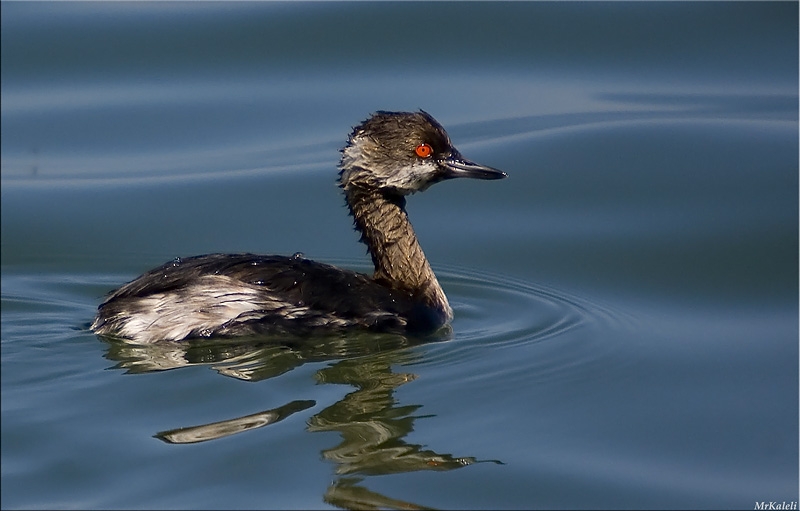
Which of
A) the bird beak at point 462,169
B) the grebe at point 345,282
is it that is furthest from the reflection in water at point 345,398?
the bird beak at point 462,169

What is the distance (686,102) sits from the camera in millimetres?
11195

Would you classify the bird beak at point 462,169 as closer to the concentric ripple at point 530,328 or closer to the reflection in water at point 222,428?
the concentric ripple at point 530,328

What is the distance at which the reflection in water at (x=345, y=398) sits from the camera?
18.7 feet

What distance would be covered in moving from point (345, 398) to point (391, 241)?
1.73 m

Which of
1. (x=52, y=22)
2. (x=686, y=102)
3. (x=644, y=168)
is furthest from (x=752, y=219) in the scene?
(x=52, y=22)

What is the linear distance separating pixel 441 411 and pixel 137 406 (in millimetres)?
1418

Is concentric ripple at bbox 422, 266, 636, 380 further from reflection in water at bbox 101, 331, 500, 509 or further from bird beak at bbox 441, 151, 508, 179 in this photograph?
bird beak at bbox 441, 151, 508, 179

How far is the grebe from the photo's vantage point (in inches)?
283

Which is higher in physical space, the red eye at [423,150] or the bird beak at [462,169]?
the red eye at [423,150]

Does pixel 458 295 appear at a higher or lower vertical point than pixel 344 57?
lower

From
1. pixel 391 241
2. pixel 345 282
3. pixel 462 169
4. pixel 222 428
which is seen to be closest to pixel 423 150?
pixel 462 169

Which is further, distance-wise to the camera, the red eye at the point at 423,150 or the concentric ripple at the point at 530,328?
the red eye at the point at 423,150

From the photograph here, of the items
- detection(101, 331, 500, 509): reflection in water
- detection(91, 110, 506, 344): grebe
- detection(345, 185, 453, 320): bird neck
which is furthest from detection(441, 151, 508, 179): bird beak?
detection(101, 331, 500, 509): reflection in water

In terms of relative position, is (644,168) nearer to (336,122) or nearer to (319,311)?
(336,122)
